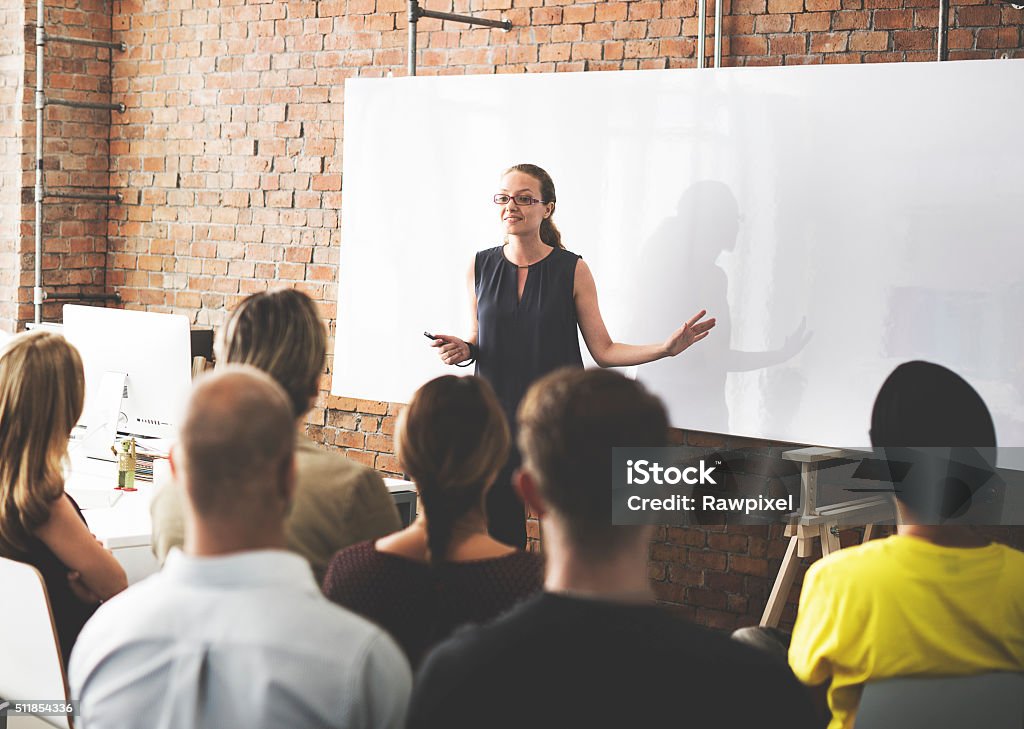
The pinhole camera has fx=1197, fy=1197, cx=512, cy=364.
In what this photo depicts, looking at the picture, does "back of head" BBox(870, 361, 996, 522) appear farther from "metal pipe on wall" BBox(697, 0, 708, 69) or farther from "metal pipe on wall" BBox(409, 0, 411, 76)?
"metal pipe on wall" BBox(409, 0, 411, 76)

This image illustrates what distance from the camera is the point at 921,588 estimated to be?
5.35ft

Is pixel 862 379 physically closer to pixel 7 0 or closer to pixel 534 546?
pixel 534 546

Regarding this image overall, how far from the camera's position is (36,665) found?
218 centimetres

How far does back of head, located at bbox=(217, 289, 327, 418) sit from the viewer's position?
2090mm

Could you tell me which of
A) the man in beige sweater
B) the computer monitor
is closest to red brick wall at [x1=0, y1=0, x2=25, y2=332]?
the computer monitor

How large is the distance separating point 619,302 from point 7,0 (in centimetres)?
346

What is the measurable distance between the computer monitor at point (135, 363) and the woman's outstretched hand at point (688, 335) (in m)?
1.37

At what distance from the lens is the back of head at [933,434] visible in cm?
169

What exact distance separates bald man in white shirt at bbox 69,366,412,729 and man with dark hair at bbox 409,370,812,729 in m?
0.14

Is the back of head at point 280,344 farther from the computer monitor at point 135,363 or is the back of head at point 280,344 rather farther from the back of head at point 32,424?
the computer monitor at point 135,363

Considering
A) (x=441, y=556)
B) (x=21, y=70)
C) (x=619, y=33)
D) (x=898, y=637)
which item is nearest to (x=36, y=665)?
(x=441, y=556)

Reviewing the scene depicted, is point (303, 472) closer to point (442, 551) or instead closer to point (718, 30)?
point (442, 551)

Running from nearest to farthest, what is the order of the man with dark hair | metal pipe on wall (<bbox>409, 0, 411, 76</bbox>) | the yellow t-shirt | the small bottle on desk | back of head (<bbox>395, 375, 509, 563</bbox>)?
1. the man with dark hair
2. the yellow t-shirt
3. back of head (<bbox>395, 375, 509, 563</bbox>)
4. the small bottle on desk
5. metal pipe on wall (<bbox>409, 0, 411, 76</bbox>)
